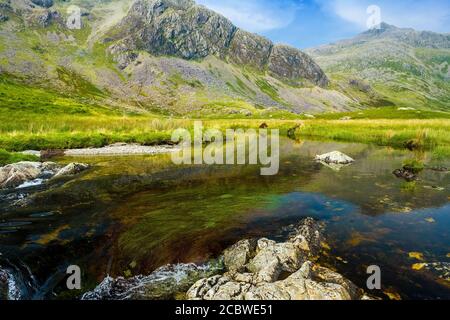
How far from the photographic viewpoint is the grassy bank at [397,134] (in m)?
44.2

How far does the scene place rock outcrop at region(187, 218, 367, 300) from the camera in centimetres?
924

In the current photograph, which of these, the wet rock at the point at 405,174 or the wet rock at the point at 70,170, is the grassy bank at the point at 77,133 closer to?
the wet rock at the point at 70,170

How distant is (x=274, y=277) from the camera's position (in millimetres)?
10453

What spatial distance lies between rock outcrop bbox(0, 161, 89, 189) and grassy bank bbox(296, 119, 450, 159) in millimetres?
36022

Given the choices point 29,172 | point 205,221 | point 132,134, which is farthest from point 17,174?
point 132,134

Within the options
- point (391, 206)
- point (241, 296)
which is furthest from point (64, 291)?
point (391, 206)

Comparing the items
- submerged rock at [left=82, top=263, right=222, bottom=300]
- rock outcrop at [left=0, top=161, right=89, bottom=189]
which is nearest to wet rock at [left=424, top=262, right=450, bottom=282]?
submerged rock at [left=82, top=263, right=222, bottom=300]

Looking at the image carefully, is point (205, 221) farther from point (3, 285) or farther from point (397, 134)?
point (397, 134)

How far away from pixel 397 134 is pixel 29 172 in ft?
153

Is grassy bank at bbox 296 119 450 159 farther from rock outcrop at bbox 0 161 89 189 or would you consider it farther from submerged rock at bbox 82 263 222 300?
rock outcrop at bbox 0 161 89 189

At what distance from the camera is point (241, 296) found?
9281 mm

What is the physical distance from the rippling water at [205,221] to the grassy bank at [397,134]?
19.1 meters

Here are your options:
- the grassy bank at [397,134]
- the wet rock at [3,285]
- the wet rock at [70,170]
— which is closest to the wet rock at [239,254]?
the wet rock at [3,285]
